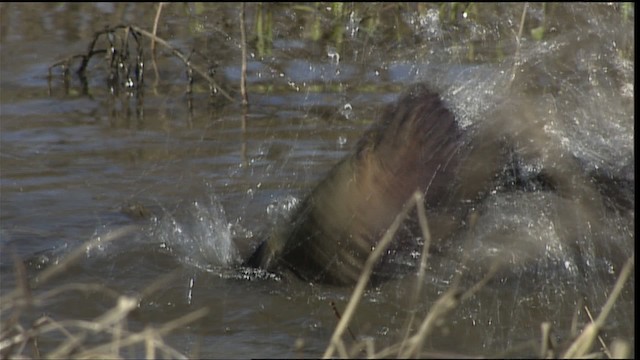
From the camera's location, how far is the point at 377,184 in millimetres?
4316

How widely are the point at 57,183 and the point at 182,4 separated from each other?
4.54 m

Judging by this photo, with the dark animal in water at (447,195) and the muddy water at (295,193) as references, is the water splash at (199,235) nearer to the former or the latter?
the muddy water at (295,193)

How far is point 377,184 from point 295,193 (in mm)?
942

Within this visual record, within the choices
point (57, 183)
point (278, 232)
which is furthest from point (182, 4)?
point (278, 232)

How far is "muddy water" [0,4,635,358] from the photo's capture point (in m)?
4.38

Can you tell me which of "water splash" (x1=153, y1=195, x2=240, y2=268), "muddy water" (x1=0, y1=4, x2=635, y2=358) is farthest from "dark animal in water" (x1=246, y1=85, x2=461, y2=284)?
"water splash" (x1=153, y1=195, x2=240, y2=268)

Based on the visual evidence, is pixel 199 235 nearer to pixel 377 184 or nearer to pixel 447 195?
pixel 377 184

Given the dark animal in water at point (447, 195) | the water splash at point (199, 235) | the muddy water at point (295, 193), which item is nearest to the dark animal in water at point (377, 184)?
the dark animal in water at point (447, 195)

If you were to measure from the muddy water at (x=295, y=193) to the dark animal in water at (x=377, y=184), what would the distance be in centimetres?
10

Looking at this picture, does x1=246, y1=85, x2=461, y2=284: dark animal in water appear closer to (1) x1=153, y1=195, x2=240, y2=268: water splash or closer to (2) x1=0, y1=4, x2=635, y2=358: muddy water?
(2) x1=0, y1=4, x2=635, y2=358: muddy water

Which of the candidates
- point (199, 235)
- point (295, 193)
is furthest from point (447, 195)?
point (199, 235)

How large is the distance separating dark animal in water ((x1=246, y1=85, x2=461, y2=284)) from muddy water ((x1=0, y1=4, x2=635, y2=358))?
0.34 ft

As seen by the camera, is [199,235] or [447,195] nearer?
[447,195]

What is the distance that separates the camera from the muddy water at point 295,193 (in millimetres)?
4383
